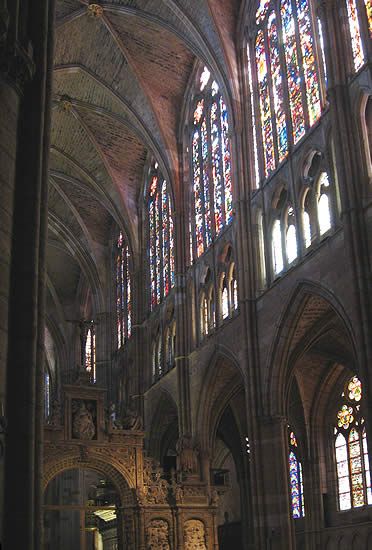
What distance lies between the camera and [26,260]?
1150 centimetres

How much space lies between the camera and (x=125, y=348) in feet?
110

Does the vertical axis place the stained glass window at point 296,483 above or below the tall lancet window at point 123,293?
below

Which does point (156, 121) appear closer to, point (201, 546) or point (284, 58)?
point (284, 58)

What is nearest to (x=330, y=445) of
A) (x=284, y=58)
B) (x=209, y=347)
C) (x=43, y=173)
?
(x=209, y=347)

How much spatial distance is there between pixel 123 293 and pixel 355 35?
62.9ft

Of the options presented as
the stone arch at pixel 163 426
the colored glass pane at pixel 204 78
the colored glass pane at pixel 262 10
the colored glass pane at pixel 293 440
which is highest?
the colored glass pane at pixel 204 78

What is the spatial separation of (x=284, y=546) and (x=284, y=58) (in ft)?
39.8

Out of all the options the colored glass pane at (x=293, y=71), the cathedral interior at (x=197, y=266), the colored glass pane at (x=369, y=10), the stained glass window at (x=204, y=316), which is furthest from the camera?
the stained glass window at (x=204, y=316)

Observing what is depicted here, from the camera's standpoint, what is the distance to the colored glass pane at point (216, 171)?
81.4 feet

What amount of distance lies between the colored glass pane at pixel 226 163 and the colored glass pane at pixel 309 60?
4.28 metres

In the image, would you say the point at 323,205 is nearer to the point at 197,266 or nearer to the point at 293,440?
the point at 197,266

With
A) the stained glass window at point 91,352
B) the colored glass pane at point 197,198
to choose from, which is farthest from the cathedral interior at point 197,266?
the stained glass window at point 91,352

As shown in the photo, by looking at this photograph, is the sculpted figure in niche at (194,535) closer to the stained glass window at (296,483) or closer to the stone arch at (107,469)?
the stone arch at (107,469)

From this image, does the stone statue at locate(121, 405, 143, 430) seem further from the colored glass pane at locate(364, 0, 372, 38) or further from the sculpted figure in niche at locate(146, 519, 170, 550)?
the colored glass pane at locate(364, 0, 372, 38)
